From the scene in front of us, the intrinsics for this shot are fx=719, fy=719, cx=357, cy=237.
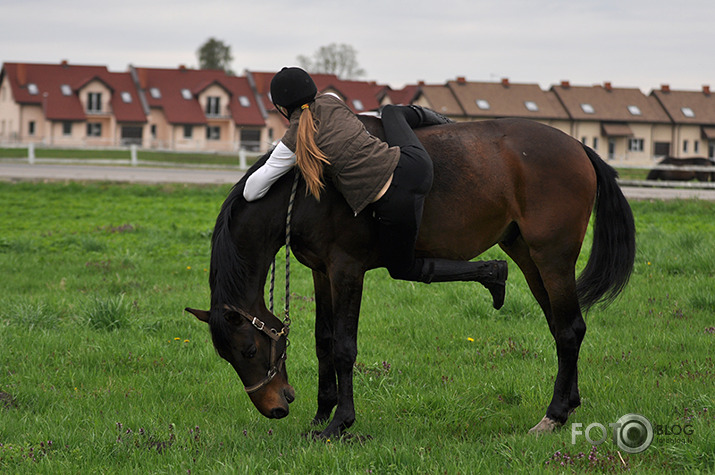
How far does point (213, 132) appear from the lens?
6444 centimetres

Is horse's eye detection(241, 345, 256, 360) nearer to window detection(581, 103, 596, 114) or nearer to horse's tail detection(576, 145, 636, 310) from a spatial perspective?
horse's tail detection(576, 145, 636, 310)

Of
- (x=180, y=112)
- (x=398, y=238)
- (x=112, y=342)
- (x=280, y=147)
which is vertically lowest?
(x=112, y=342)

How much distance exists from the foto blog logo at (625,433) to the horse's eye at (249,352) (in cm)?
190

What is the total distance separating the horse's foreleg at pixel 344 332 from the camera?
4281 millimetres

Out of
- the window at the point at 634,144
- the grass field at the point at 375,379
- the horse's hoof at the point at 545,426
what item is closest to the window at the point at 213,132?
the window at the point at 634,144

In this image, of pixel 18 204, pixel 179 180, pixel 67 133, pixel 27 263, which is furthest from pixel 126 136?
pixel 27 263

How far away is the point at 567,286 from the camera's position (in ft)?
15.3

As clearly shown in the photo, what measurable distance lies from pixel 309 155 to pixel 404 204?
63 centimetres

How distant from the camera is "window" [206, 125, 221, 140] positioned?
64.1 m

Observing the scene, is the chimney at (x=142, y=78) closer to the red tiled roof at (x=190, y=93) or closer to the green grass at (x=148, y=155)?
the red tiled roof at (x=190, y=93)

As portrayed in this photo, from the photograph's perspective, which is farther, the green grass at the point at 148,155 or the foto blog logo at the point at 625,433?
the green grass at the point at 148,155

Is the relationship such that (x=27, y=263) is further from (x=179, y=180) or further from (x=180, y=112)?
(x=180, y=112)

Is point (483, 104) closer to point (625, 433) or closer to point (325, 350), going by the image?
point (325, 350)

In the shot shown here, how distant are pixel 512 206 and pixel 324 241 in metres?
1.28
